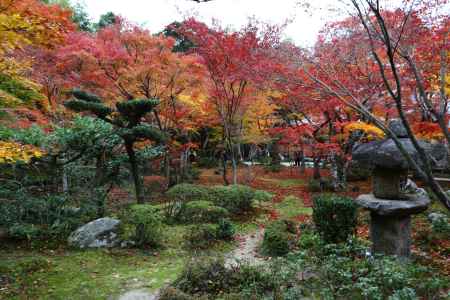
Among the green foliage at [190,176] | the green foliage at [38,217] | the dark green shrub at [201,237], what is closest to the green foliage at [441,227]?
the dark green shrub at [201,237]

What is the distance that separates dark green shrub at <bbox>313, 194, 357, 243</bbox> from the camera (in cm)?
602

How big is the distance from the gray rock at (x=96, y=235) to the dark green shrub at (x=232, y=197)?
11.2ft

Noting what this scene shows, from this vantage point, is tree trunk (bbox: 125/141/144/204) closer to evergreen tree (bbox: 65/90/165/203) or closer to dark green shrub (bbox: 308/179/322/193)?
evergreen tree (bbox: 65/90/165/203)

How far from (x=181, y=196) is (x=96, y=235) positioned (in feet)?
9.79

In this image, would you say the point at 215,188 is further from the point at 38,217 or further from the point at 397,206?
the point at 397,206

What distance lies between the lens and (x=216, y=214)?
8.53 metres

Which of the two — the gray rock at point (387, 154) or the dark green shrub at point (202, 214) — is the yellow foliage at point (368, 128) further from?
the dark green shrub at point (202, 214)

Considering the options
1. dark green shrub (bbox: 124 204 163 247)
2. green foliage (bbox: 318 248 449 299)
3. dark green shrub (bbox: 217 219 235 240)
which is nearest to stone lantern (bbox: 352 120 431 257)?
green foliage (bbox: 318 248 449 299)

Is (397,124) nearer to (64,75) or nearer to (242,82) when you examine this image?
(242,82)

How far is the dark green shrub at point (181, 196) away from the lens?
8859mm

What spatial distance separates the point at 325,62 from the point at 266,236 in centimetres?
503

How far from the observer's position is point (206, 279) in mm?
4586

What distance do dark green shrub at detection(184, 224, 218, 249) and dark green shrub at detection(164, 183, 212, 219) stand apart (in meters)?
1.70

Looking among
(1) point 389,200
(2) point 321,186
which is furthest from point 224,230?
(2) point 321,186
